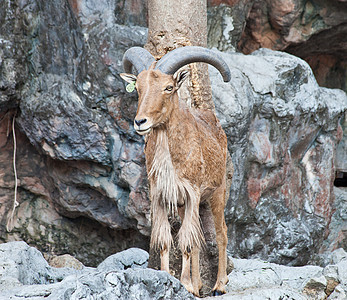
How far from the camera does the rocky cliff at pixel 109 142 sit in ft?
30.7

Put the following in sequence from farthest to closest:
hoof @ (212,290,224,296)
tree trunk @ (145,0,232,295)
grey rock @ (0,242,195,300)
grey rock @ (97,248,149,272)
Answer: grey rock @ (97,248,149,272) → tree trunk @ (145,0,232,295) → hoof @ (212,290,224,296) → grey rock @ (0,242,195,300)

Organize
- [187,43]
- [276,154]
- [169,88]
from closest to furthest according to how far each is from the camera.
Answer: [169,88] → [187,43] → [276,154]

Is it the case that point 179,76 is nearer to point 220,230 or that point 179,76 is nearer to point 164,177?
point 164,177

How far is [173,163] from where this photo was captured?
16.7 ft

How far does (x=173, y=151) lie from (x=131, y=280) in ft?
4.17

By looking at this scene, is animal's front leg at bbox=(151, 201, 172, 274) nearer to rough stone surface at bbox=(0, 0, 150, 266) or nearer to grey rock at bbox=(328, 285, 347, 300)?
grey rock at bbox=(328, 285, 347, 300)

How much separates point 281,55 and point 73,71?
12.4 ft

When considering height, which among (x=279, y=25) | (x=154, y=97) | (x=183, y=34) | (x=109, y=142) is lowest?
(x=109, y=142)

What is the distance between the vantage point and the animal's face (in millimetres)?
4742

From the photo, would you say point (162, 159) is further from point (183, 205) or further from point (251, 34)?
point (251, 34)

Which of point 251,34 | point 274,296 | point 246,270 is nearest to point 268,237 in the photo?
point 246,270

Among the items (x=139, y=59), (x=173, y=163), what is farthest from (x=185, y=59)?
(x=173, y=163)

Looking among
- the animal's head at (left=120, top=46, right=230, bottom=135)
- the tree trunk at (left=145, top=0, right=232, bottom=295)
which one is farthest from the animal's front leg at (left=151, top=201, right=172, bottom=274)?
the tree trunk at (left=145, top=0, right=232, bottom=295)

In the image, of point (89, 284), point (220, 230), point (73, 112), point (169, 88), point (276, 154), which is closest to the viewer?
point (89, 284)
